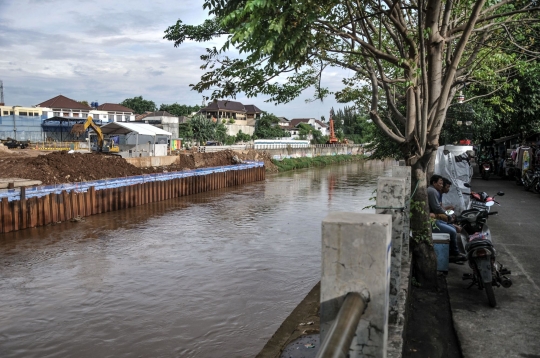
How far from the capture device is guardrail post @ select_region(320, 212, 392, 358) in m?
2.25

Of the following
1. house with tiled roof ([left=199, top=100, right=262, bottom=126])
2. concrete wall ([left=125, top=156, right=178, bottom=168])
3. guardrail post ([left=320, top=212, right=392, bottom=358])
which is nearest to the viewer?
guardrail post ([left=320, top=212, right=392, bottom=358])

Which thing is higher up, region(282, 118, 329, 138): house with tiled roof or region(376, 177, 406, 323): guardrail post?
region(282, 118, 329, 138): house with tiled roof

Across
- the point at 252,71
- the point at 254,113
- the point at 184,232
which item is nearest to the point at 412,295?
the point at 252,71

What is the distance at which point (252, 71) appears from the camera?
7.32 metres

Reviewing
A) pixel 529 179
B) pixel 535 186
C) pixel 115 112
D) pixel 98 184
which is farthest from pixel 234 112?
pixel 535 186

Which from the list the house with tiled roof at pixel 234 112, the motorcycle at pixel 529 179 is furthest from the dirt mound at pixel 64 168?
the house with tiled roof at pixel 234 112

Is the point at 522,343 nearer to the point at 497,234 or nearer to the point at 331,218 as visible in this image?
the point at 331,218

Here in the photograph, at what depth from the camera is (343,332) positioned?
5.94ft

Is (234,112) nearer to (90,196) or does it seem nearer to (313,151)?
(313,151)

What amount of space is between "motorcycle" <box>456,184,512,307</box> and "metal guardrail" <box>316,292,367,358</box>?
442cm

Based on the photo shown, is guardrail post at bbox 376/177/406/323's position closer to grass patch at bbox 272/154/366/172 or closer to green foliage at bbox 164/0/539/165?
green foliage at bbox 164/0/539/165

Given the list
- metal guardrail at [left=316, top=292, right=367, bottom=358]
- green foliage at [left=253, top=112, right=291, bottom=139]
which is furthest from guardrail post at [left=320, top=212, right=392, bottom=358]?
green foliage at [left=253, top=112, right=291, bottom=139]

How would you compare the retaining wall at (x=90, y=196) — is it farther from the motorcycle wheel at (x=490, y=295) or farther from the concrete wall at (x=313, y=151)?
the concrete wall at (x=313, y=151)

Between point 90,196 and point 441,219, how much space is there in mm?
14697
